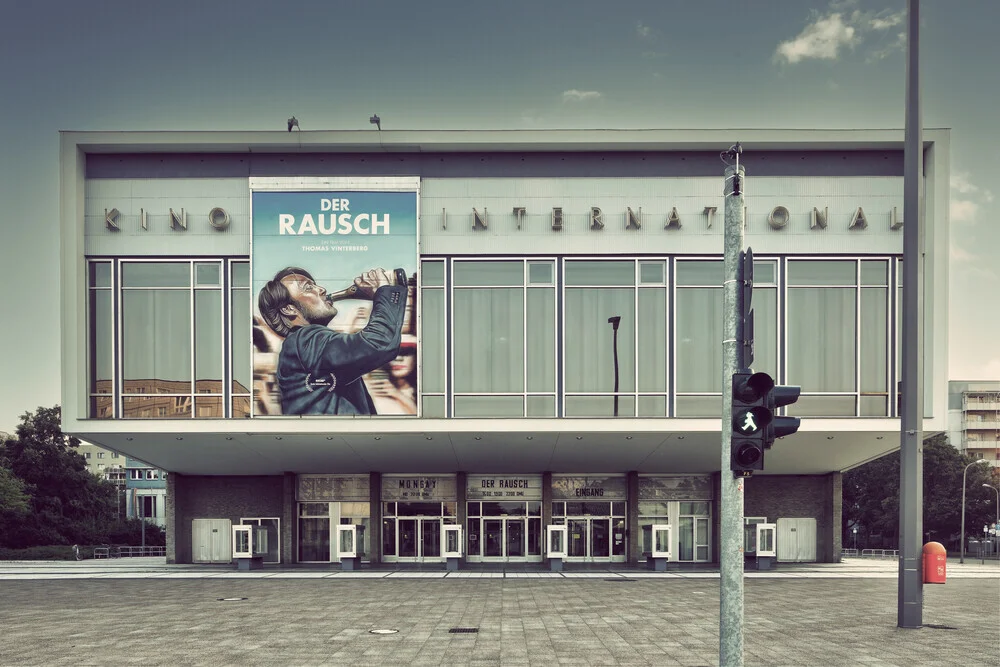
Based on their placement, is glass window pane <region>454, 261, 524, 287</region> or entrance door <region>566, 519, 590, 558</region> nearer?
glass window pane <region>454, 261, 524, 287</region>

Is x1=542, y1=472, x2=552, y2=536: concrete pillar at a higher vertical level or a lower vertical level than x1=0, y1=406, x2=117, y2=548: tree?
higher

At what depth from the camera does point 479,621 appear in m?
17.9

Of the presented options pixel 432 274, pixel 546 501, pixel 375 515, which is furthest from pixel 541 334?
pixel 375 515

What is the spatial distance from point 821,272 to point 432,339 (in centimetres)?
1405

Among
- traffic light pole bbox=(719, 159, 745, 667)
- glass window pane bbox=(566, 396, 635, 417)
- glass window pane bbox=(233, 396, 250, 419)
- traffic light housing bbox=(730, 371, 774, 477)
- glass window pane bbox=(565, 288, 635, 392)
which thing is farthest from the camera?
glass window pane bbox=(565, 288, 635, 392)

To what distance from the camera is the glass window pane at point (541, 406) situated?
3100 centimetres

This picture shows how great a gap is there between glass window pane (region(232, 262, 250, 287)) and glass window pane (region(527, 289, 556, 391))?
33.0ft

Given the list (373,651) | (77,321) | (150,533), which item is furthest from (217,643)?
(150,533)

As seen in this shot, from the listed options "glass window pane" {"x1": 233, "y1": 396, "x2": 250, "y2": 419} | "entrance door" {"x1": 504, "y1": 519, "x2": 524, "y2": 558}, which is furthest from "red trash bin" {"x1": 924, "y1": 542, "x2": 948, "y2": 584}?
"glass window pane" {"x1": 233, "y1": 396, "x2": 250, "y2": 419}

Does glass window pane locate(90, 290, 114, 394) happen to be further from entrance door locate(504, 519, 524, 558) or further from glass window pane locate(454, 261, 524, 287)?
entrance door locate(504, 519, 524, 558)

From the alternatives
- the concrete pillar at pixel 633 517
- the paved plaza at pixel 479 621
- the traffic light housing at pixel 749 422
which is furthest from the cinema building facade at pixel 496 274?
the traffic light housing at pixel 749 422

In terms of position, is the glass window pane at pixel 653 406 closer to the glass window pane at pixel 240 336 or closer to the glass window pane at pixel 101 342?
the glass window pane at pixel 240 336

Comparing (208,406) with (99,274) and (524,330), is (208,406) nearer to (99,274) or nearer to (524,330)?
(99,274)

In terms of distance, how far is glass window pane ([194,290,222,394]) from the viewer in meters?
31.0
